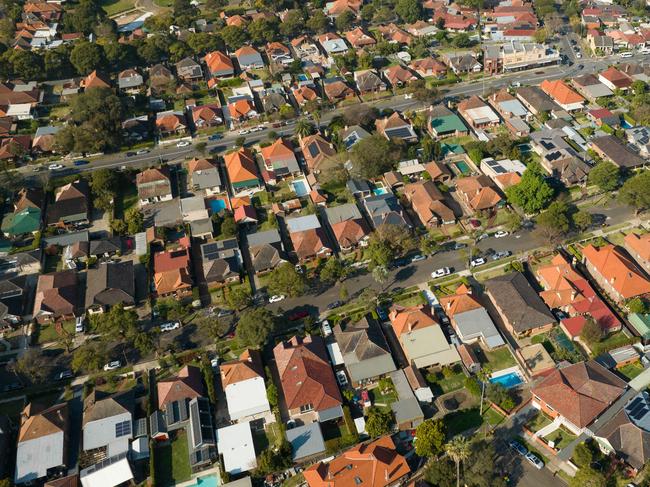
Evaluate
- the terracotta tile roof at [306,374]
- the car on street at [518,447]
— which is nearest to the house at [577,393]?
the car on street at [518,447]

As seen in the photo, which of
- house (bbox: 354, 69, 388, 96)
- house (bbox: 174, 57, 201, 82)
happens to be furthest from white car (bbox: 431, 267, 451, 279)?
house (bbox: 174, 57, 201, 82)

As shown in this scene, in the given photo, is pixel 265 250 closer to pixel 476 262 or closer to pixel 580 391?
pixel 476 262

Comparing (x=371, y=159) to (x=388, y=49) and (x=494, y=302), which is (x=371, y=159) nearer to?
(x=494, y=302)

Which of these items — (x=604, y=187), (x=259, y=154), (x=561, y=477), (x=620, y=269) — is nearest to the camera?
(x=561, y=477)

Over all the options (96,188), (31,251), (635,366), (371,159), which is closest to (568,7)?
(371,159)

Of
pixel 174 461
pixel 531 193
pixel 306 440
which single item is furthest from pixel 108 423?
pixel 531 193
